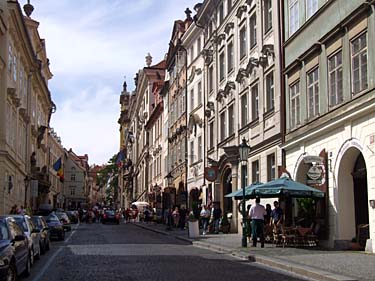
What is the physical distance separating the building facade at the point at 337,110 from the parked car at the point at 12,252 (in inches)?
398

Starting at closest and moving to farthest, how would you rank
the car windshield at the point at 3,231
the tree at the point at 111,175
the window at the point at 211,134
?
1. the car windshield at the point at 3,231
2. the window at the point at 211,134
3. the tree at the point at 111,175

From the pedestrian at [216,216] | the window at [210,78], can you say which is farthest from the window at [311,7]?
the window at [210,78]

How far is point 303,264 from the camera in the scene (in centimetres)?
1642

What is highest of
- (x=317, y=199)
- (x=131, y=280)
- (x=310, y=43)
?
(x=310, y=43)

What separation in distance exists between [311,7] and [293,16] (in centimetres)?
229

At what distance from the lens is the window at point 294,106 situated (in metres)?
26.0

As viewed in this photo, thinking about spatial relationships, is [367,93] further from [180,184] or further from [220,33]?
[180,184]

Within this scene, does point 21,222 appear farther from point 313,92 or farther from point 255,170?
point 255,170

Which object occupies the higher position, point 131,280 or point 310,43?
point 310,43

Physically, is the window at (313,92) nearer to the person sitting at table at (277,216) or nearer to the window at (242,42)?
the person sitting at table at (277,216)

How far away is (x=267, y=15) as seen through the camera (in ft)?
100

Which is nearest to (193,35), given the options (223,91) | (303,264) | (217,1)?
(217,1)

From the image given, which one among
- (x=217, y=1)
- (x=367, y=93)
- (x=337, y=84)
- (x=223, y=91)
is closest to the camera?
(x=367, y=93)

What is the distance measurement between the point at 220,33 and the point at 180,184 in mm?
17152
